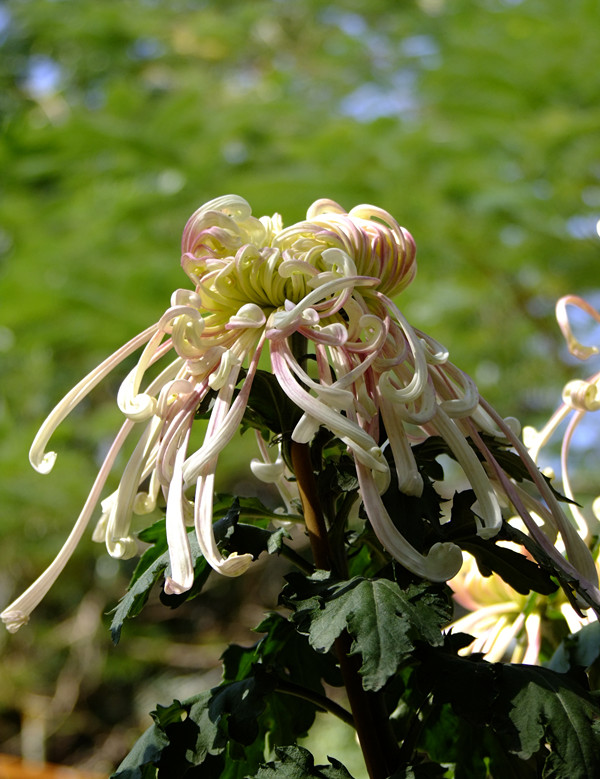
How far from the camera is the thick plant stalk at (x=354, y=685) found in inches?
13.7

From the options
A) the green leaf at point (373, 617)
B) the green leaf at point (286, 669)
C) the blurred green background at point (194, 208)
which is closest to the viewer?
the green leaf at point (373, 617)

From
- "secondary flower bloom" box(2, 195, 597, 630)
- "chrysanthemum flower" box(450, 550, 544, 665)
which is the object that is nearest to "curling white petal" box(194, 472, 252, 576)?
"secondary flower bloom" box(2, 195, 597, 630)

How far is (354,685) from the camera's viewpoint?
35cm

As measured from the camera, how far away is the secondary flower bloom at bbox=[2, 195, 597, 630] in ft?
1.04

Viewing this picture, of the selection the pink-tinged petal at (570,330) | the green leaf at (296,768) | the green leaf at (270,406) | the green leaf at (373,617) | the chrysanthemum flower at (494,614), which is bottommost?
the chrysanthemum flower at (494,614)

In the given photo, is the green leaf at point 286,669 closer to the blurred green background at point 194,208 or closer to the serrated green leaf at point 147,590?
the serrated green leaf at point 147,590

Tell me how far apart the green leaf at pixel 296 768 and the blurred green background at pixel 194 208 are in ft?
5.69

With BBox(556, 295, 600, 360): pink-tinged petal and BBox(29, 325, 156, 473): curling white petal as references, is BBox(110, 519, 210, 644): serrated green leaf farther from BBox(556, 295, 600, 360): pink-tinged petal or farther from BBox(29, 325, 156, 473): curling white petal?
BBox(556, 295, 600, 360): pink-tinged petal

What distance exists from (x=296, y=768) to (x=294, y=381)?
14 cm

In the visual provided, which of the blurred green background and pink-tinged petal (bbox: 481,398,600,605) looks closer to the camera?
pink-tinged petal (bbox: 481,398,600,605)

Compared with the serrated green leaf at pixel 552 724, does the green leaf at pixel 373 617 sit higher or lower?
higher

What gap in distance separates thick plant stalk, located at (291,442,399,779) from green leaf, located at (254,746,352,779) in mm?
24

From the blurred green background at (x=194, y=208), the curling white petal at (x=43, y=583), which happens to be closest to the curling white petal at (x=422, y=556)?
the curling white petal at (x=43, y=583)

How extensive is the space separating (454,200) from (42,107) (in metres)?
2.02
